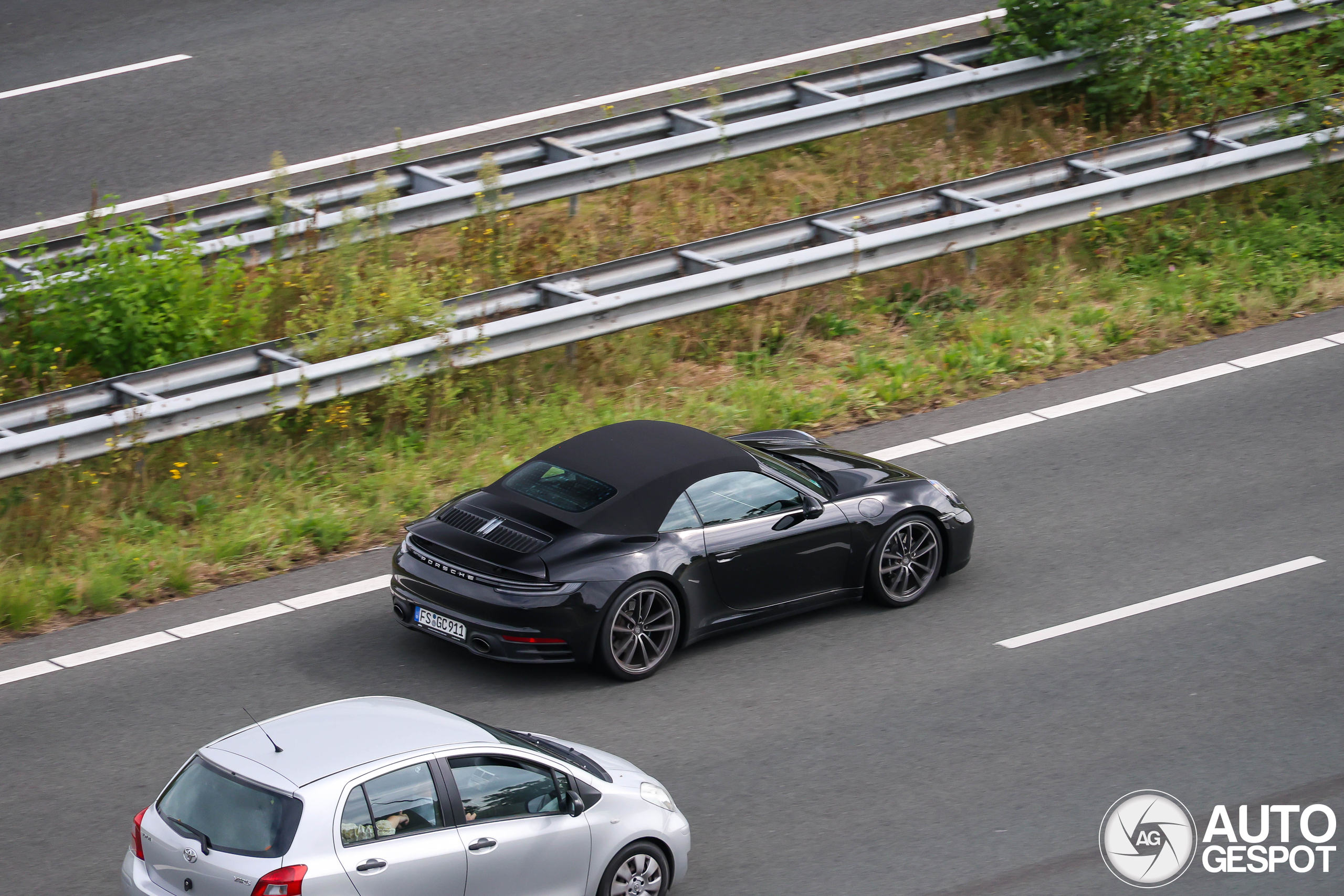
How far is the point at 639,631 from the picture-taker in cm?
967

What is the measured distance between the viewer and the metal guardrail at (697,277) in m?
11.8

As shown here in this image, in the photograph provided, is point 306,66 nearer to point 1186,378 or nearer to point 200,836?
Answer: point 1186,378

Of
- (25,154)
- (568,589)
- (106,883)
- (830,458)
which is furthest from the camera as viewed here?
(25,154)

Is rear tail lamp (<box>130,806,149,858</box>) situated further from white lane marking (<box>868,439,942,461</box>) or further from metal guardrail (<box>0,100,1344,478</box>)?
white lane marking (<box>868,439,942,461</box>)

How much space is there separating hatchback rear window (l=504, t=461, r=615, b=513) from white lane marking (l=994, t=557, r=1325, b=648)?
2.66 metres

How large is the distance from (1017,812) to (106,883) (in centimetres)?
449

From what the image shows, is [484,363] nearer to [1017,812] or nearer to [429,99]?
[429,99]

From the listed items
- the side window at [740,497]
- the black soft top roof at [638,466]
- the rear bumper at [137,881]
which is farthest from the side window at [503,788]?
the side window at [740,497]

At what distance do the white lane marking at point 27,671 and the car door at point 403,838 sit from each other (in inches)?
159

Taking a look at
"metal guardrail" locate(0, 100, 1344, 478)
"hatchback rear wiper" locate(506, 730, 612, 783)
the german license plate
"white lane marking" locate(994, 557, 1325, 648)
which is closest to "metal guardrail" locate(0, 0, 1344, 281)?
"metal guardrail" locate(0, 100, 1344, 478)

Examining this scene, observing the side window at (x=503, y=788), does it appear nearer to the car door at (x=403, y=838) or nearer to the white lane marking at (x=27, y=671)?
the car door at (x=403, y=838)

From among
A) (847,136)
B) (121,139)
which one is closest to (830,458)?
(847,136)

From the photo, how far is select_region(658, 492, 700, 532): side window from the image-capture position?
985 cm

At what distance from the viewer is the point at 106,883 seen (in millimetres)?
7758
